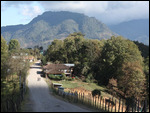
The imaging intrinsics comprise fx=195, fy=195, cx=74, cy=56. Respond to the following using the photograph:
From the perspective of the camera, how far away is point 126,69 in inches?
1465

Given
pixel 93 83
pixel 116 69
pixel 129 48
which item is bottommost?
pixel 93 83

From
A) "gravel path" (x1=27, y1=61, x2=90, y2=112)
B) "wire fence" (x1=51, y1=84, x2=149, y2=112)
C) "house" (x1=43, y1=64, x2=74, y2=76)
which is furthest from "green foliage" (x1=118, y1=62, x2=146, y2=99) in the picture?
"house" (x1=43, y1=64, x2=74, y2=76)

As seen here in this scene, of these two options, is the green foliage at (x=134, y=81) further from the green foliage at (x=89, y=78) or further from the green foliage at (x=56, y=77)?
the green foliage at (x=56, y=77)

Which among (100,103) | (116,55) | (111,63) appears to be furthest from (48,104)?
(116,55)

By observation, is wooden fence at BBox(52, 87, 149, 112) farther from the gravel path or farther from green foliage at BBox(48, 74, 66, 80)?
green foliage at BBox(48, 74, 66, 80)

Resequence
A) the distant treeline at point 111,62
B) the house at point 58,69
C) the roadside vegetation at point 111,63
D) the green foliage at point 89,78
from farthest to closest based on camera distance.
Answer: the house at point 58,69, the green foliage at point 89,78, the distant treeline at point 111,62, the roadside vegetation at point 111,63

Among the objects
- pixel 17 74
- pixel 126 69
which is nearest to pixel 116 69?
pixel 126 69

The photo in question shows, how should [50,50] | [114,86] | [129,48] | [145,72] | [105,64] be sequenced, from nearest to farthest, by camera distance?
1. [145,72]
2. [114,86]
3. [129,48]
4. [105,64]
5. [50,50]

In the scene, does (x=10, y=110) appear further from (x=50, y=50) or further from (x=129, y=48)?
(x=50, y=50)

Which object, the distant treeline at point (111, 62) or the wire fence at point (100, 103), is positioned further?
the distant treeline at point (111, 62)

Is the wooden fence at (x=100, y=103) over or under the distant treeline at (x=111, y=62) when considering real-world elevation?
under

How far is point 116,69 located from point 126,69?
33.7ft

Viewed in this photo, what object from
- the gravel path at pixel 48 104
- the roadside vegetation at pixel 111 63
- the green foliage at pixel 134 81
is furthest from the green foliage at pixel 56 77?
the gravel path at pixel 48 104

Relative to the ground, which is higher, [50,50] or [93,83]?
[50,50]
